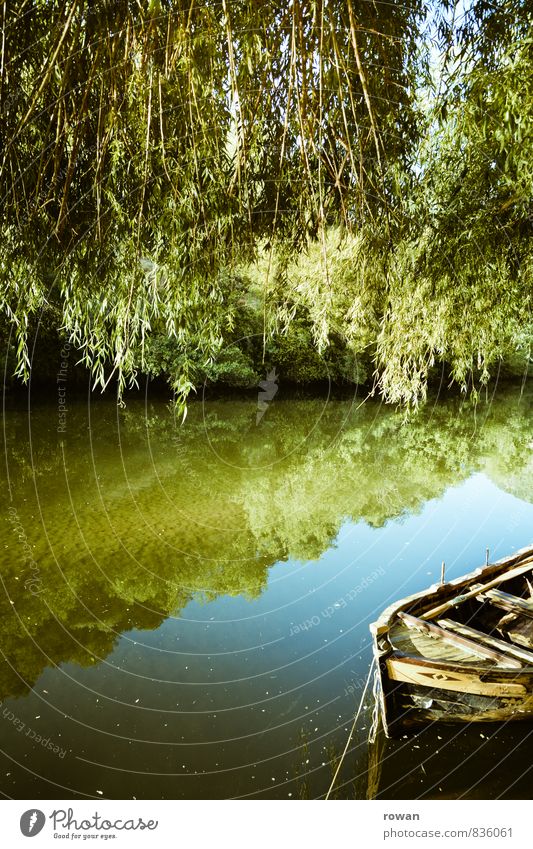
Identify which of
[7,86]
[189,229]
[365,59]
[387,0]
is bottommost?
[189,229]

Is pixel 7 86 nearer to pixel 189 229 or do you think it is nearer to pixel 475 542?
pixel 189 229

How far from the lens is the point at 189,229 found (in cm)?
193

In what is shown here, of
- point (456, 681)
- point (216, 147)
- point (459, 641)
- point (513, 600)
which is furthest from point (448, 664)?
point (216, 147)

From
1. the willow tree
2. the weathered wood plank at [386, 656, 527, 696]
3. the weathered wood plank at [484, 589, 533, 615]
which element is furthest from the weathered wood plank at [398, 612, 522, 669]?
the willow tree

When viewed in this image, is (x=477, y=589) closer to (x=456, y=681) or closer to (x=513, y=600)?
(x=513, y=600)

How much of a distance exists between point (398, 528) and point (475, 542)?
3.17 feet

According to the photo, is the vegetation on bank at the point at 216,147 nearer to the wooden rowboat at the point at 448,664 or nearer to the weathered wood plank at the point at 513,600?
the wooden rowboat at the point at 448,664

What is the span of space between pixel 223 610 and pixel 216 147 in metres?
4.16

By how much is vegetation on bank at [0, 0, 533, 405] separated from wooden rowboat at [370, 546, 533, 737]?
2.27 m

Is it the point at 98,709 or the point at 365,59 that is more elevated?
the point at 365,59

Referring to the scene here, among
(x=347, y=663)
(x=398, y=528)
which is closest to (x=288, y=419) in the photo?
(x=398, y=528)

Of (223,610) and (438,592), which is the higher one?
(438,592)

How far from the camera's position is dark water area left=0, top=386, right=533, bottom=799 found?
314cm

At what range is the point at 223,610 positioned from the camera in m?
4.98
